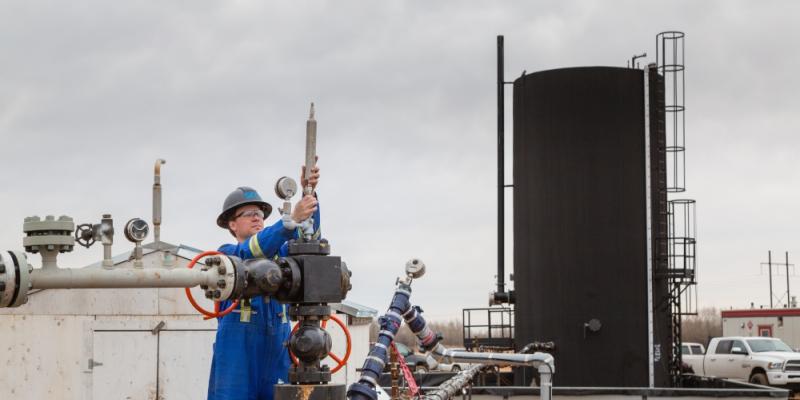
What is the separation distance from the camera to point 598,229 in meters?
18.0

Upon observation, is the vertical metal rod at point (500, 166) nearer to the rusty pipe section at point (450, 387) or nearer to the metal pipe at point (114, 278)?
the rusty pipe section at point (450, 387)

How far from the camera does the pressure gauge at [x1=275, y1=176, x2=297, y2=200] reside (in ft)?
18.5

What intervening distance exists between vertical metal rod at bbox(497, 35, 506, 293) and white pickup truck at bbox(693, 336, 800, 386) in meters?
13.5

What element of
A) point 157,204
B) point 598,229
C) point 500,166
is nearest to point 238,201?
point 157,204

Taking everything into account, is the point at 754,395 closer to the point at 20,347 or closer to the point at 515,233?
the point at 515,233

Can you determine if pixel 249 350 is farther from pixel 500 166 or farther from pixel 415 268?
pixel 500 166

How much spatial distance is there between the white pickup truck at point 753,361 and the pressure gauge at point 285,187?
2734 centimetres

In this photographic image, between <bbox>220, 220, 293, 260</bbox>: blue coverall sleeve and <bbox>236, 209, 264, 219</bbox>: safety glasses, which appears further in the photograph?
<bbox>236, 209, 264, 219</bbox>: safety glasses

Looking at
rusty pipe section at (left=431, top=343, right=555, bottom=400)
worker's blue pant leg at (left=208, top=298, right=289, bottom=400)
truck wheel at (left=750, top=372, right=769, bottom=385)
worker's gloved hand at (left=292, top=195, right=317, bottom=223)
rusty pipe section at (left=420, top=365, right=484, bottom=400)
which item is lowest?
truck wheel at (left=750, top=372, right=769, bottom=385)

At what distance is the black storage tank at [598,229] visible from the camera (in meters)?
18.0

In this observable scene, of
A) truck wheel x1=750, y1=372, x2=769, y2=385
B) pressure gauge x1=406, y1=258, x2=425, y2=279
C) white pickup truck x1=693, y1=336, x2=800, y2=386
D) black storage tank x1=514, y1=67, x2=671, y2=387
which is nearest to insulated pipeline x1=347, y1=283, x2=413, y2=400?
pressure gauge x1=406, y1=258, x2=425, y2=279

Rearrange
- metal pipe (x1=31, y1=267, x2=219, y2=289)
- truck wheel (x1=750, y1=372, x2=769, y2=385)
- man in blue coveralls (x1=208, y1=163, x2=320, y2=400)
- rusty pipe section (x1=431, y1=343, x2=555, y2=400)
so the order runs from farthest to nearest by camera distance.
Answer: truck wheel (x1=750, y1=372, x2=769, y2=385) → rusty pipe section (x1=431, y1=343, x2=555, y2=400) → man in blue coveralls (x1=208, y1=163, x2=320, y2=400) → metal pipe (x1=31, y1=267, x2=219, y2=289)

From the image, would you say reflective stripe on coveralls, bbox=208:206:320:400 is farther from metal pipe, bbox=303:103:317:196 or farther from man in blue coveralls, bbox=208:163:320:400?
metal pipe, bbox=303:103:317:196

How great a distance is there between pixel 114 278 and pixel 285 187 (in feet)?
3.68
